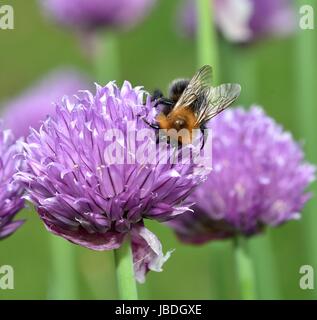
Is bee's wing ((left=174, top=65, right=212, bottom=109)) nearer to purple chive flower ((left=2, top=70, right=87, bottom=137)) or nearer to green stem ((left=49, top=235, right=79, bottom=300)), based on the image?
green stem ((left=49, top=235, right=79, bottom=300))

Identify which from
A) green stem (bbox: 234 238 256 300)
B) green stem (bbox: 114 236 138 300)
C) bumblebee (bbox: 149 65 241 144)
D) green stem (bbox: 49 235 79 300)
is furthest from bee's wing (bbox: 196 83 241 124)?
green stem (bbox: 49 235 79 300)

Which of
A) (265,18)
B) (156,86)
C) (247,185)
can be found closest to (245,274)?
(247,185)

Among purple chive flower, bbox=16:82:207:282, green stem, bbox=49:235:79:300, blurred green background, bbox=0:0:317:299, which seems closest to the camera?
purple chive flower, bbox=16:82:207:282

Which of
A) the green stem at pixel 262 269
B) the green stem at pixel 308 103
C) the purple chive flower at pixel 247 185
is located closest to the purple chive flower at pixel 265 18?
the green stem at pixel 308 103

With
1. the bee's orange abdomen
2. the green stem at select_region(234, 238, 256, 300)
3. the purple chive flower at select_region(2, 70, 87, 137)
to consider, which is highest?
the purple chive flower at select_region(2, 70, 87, 137)

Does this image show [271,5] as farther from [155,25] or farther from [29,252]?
[155,25]

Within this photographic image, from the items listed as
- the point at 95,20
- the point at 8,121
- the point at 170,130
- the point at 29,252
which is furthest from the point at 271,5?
the point at 170,130
